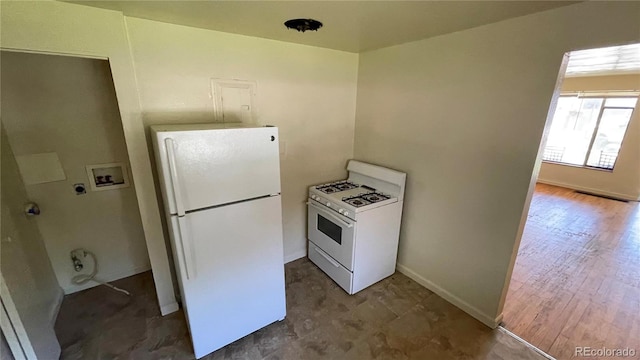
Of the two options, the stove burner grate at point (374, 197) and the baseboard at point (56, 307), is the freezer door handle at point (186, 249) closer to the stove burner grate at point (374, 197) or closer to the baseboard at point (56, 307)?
the baseboard at point (56, 307)

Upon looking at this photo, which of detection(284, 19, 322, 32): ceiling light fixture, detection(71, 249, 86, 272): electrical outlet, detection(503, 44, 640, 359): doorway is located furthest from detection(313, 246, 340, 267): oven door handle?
detection(71, 249, 86, 272): electrical outlet

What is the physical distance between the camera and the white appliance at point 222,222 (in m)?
1.49

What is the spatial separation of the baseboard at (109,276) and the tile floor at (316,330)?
0.24ft

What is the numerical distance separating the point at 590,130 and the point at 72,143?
8596 millimetres

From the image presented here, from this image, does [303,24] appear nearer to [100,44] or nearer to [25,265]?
[100,44]

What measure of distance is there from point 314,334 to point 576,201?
19.6 feet

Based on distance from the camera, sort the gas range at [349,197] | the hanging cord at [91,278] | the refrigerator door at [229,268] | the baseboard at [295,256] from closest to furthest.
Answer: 1. the refrigerator door at [229,268]
2. the gas range at [349,197]
3. the hanging cord at [91,278]
4. the baseboard at [295,256]

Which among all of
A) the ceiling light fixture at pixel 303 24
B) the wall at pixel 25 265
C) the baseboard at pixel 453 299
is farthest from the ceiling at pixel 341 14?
the baseboard at pixel 453 299

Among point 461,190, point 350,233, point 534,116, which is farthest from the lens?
point 350,233

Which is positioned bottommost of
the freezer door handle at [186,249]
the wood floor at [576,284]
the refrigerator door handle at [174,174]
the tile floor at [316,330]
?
the tile floor at [316,330]

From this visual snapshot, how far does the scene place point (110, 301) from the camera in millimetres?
2320

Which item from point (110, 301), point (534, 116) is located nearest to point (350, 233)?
point (534, 116)

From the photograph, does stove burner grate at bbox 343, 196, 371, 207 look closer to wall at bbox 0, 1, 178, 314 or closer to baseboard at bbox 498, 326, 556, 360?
baseboard at bbox 498, 326, 556, 360

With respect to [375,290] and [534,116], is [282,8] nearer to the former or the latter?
[534,116]
